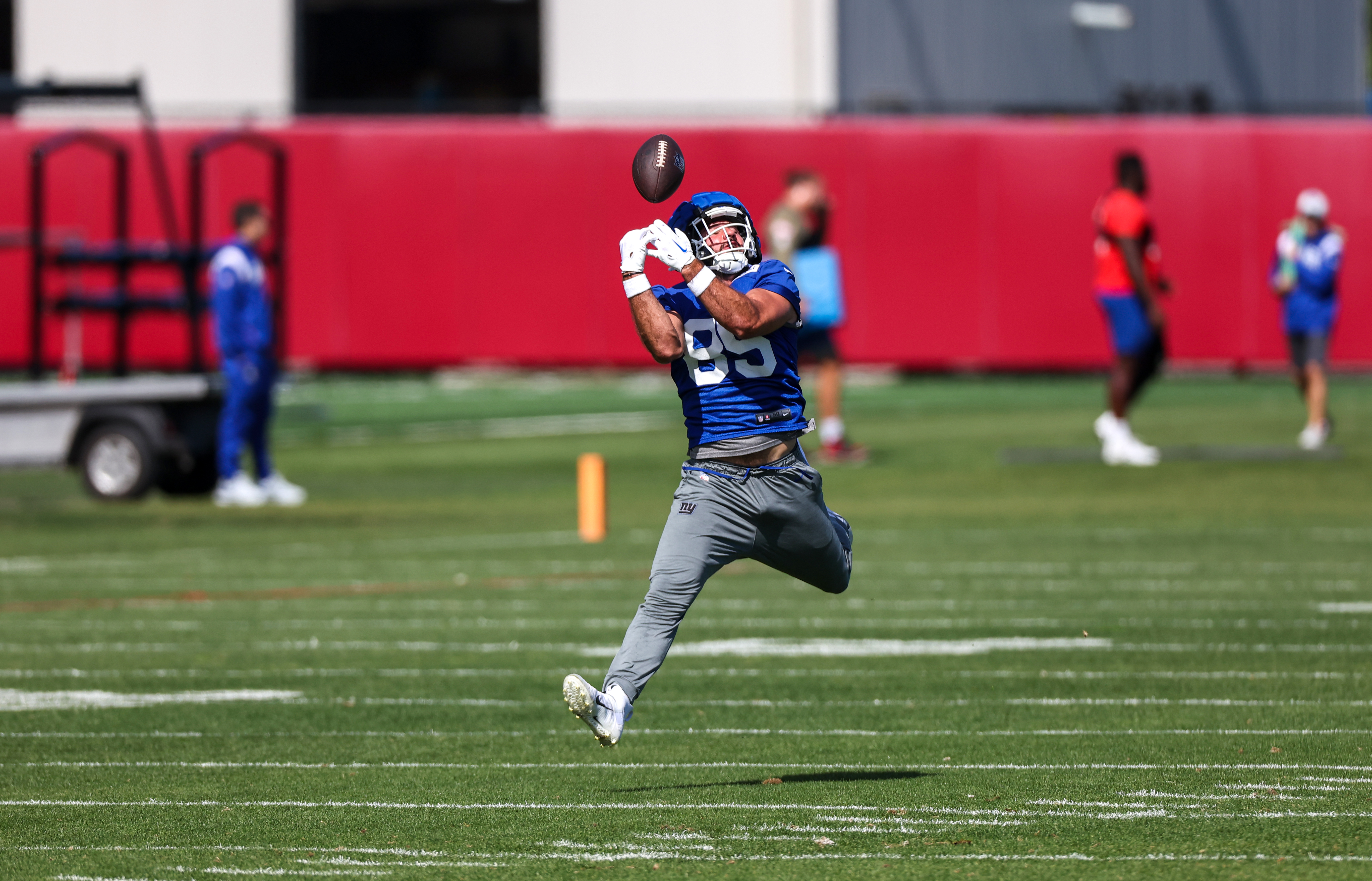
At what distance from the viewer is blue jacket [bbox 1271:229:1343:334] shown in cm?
1892

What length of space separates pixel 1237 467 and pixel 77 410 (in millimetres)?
9364

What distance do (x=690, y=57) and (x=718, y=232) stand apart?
26762 mm

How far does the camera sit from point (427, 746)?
7.72 meters

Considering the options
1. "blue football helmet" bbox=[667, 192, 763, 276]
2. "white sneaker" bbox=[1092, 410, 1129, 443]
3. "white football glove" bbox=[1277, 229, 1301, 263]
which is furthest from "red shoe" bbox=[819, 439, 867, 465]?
"blue football helmet" bbox=[667, 192, 763, 276]

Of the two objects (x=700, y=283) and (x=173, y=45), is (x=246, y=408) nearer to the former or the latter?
(x=700, y=283)

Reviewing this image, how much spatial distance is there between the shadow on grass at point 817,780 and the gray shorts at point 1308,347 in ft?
42.3

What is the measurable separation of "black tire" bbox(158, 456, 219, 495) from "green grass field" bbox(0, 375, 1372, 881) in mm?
415

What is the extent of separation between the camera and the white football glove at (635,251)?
22.2 ft

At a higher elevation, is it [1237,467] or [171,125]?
[171,125]

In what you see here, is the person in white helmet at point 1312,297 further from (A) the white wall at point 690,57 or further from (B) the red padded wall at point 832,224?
(A) the white wall at point 690,57

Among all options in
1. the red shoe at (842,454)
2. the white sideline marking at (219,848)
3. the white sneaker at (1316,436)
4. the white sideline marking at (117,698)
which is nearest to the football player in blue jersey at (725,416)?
the white sideline marking at (219,848)

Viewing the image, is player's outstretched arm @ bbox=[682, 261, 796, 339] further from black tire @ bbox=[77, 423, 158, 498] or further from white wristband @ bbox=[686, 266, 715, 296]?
black tire @ bbox=[77, 423, 158, 498]

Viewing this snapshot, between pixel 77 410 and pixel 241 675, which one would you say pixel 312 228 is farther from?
pixel 241 675

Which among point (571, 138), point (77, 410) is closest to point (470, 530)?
point (77, 410)
